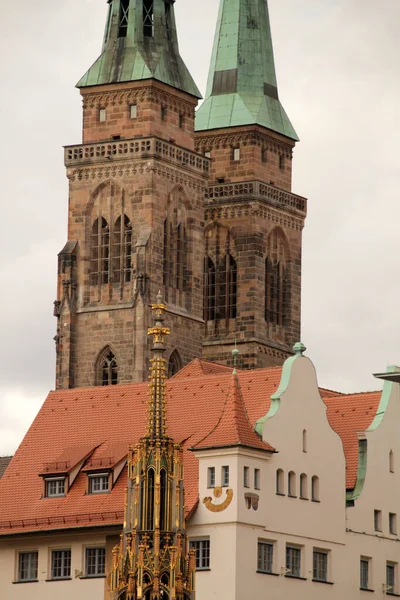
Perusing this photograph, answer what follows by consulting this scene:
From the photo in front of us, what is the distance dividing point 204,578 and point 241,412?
5.63 metres

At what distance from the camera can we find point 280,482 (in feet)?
270

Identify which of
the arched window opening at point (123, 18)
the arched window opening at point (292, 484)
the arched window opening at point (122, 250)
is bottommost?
the arched window opening at point (292, 484)

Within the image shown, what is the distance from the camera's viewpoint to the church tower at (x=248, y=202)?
125 m

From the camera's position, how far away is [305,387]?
84.7 m

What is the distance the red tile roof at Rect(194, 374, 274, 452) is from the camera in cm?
8044

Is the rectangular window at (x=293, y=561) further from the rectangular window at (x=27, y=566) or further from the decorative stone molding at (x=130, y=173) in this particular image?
the decorative stone molding at (x=130, y=173)

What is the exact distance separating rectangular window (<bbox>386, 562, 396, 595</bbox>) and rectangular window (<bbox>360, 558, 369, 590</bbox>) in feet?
3.60

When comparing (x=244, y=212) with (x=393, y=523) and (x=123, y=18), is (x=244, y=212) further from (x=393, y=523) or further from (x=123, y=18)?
(x=393, y=523)

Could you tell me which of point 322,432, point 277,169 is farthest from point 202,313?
point 322,432

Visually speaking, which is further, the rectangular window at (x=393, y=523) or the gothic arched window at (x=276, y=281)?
the gothic arched window at (x=276, y=281)

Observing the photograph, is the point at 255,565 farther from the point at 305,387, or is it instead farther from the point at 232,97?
the point at 232,97

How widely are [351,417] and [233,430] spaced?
9.24 metres

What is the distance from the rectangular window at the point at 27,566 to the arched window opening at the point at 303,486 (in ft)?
29.1

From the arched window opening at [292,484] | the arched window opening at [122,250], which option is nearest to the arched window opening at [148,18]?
the arched window opening at [122,250]
